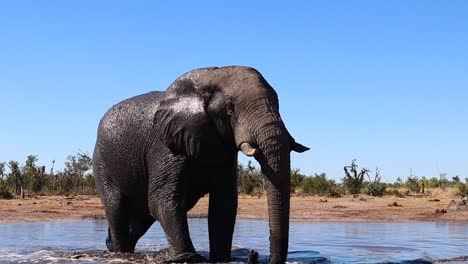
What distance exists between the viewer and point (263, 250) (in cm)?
1221

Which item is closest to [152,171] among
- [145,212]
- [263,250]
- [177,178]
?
[177,178]

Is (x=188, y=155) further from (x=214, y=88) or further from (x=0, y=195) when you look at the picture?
(x=0, y=195)

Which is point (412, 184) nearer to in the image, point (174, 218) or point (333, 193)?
point (333, 193)

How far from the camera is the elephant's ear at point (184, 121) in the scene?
8.72 m

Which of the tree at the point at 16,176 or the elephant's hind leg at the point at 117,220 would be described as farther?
the tree at the point at 16,176

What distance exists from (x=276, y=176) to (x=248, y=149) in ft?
1.83

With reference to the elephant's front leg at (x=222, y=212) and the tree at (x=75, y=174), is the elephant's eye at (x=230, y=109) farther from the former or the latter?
the tree at (x=75, y=174)

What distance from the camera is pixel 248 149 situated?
25.5ft

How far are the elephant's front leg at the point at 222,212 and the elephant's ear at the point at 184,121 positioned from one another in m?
0.73

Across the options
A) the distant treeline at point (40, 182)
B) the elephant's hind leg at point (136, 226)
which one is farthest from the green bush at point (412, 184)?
the elephant's hind leg at point (136, 226)

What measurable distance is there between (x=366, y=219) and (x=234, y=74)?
14.9m

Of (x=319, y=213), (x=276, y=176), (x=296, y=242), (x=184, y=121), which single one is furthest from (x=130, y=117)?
(x=319, y=213)

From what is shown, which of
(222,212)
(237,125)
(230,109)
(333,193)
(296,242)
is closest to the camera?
(237,125)

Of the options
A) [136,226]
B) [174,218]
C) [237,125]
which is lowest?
[136,226]
